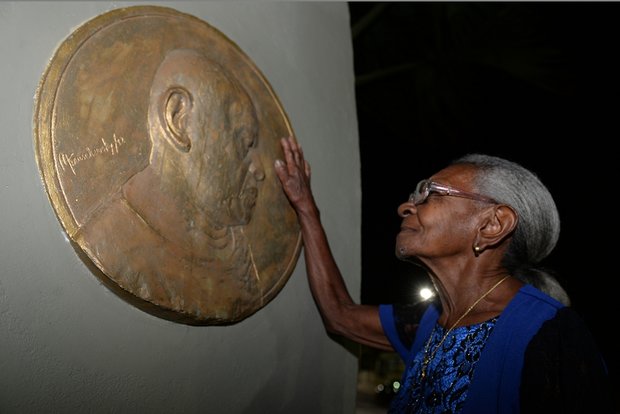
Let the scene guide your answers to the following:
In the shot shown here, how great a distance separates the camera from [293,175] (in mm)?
1813

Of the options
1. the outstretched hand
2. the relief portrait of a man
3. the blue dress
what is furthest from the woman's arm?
the blue dress

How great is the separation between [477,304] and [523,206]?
332mm

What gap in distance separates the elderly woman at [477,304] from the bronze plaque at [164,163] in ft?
0.86

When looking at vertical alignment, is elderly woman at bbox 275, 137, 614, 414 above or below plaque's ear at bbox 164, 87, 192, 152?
below

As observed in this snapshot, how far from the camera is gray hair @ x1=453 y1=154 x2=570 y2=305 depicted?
163 cm

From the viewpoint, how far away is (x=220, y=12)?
67.1 inches

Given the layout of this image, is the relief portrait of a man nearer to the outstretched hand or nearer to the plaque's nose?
the plaque's nose

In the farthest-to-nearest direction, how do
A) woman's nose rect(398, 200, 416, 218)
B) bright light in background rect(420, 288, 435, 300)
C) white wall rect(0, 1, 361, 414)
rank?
bright light in background rect(420, 288, 435, 300), woman's nose rect(398, 200, 416, 218), white wall rect(0, 1, 361, 414)

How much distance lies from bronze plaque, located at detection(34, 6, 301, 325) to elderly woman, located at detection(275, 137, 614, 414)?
10.3 inches

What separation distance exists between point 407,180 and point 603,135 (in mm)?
2632

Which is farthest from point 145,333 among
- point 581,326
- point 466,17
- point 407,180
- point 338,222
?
point 407,180

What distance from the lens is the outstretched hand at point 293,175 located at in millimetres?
1790
